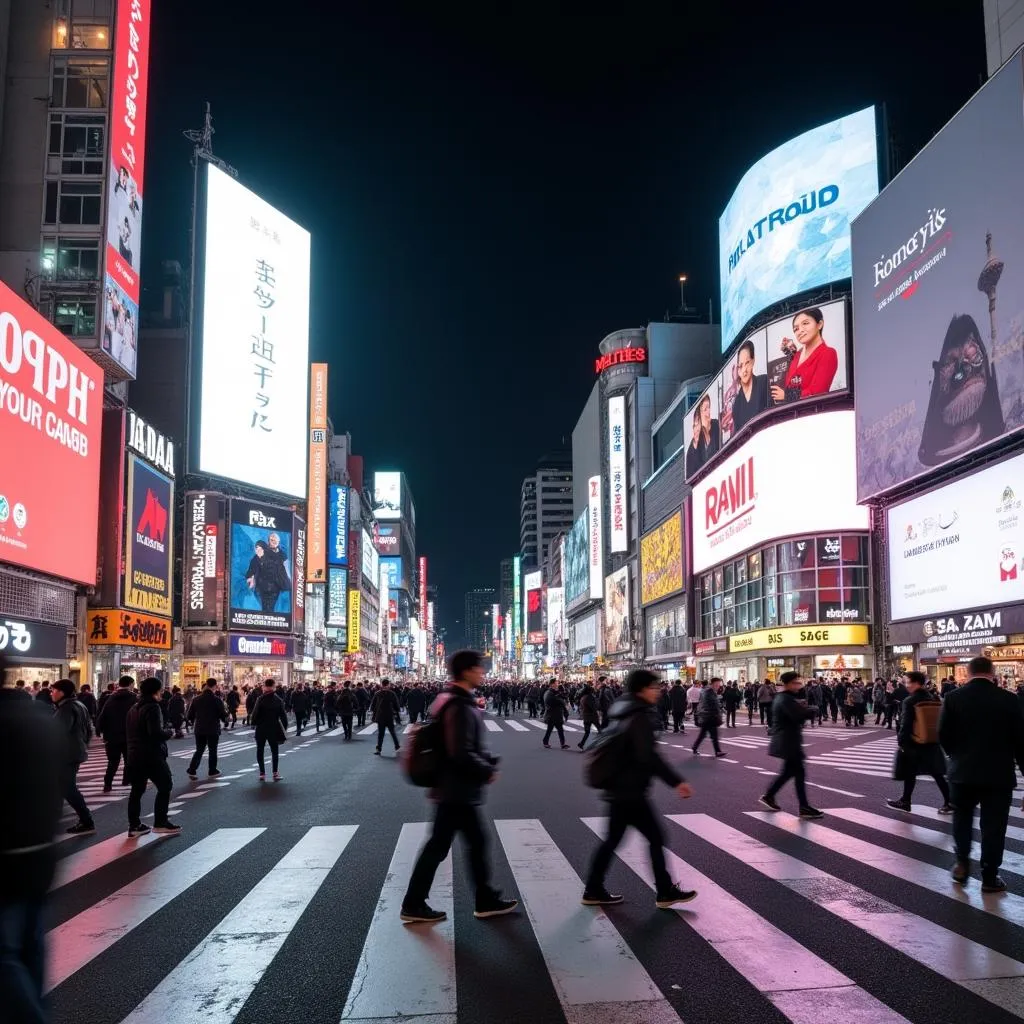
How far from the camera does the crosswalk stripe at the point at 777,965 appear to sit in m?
4.63

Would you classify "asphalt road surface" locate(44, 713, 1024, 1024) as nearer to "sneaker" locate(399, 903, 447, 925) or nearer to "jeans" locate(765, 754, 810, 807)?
"sneaker" locate(399, 903, 447, 925)

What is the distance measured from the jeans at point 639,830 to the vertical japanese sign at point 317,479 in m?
62.2

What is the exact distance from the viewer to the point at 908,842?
9305 mm

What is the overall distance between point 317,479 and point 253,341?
1467 cm

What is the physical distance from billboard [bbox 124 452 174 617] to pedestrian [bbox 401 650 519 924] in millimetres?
35585

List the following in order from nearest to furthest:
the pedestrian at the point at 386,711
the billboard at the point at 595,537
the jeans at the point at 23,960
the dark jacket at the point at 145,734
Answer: the jeans at the point at 23,960
the dark jacket at the point at 145,734
the pedestrian at the point at 386,711
the billboard at the point at 595,537

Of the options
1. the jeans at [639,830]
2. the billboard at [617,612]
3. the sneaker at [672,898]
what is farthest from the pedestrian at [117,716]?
the billboard at [617,612]

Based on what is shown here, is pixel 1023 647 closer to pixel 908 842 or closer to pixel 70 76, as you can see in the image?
pixel 908 842

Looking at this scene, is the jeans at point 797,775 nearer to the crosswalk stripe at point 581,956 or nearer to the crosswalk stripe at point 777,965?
the crosswalk stripe at point 581,956

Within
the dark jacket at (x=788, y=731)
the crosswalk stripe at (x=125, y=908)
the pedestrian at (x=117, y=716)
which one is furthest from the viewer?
the pedestrian at (x=117, y=716)

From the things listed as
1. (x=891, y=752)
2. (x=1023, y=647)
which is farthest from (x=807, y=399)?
(x=891, y=752)

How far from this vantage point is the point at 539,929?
6207 mm

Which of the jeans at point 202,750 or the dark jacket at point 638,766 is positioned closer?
the dark jacket at point 638,766

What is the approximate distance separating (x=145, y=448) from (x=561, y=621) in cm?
10687
